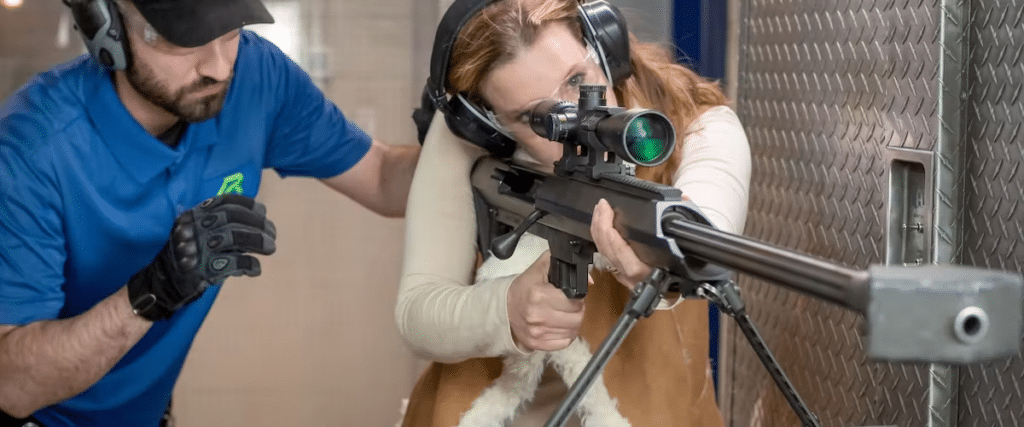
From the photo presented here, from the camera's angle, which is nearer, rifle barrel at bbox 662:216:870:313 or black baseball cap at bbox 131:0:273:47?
rifle barrel at bbox 662:216:870:313

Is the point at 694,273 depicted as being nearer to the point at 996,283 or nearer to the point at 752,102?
the point at 996,283

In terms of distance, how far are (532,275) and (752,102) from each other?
0.75m

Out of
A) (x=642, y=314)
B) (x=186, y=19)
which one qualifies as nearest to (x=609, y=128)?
(x=642, y=314)

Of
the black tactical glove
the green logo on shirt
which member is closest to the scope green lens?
the black tactical glove

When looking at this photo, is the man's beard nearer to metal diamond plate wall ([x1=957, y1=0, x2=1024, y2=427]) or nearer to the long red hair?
the long red hair

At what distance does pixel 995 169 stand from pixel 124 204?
130cm

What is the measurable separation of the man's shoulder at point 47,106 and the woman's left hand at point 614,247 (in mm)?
933

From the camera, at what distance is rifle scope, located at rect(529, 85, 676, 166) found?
1.03m

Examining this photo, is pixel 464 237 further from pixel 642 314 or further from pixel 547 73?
pixel 642 314

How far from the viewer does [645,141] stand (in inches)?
41.0

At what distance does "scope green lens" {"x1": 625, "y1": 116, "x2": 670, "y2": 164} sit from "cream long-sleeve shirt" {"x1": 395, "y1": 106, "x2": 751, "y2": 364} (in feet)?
0.55

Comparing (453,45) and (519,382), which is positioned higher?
(453,45)

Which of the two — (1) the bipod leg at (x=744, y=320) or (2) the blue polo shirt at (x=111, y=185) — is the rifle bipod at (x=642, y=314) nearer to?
(1) the bipod leg at (x=744, y=320)

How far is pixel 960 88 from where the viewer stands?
50.4 inches
